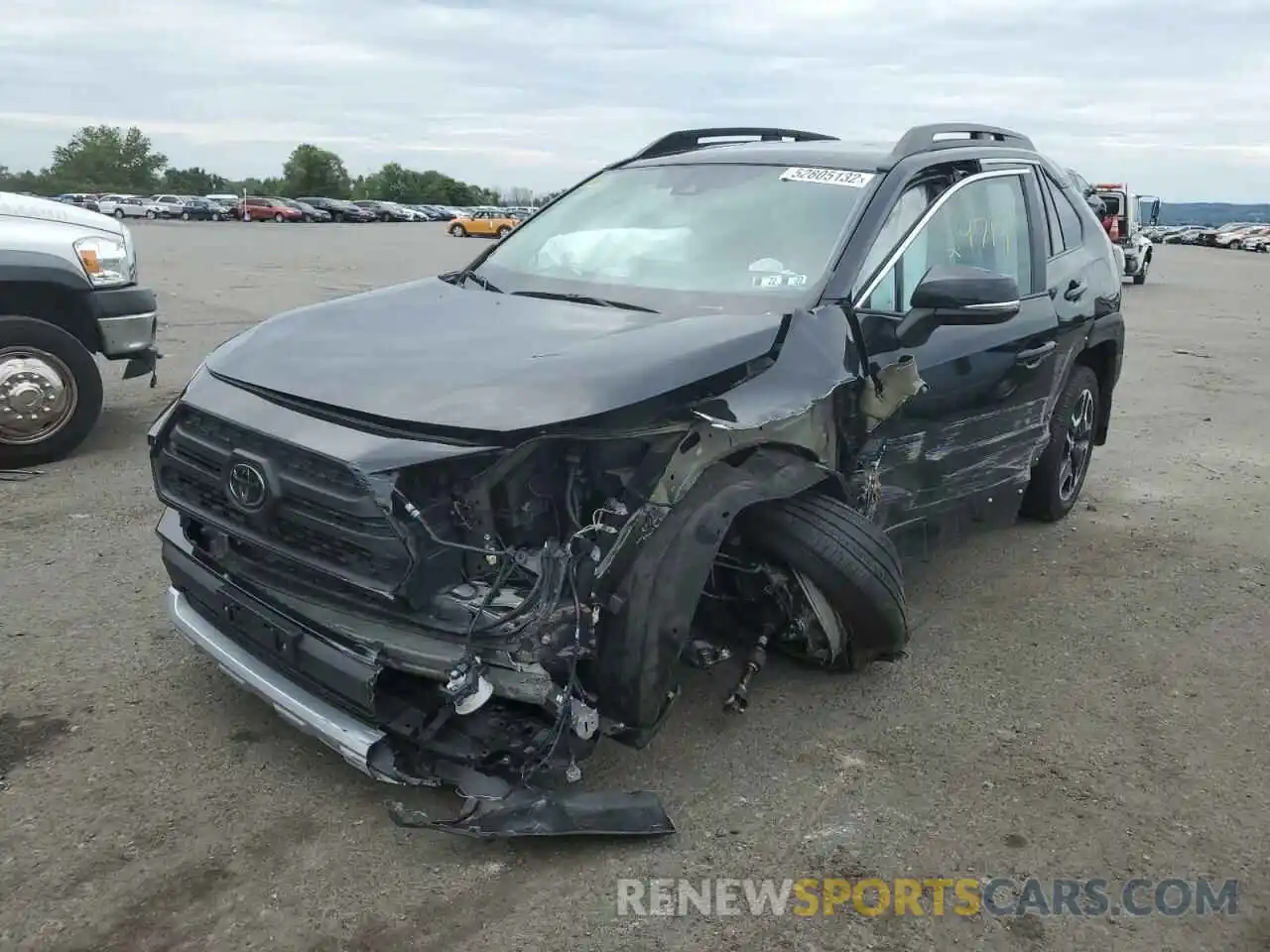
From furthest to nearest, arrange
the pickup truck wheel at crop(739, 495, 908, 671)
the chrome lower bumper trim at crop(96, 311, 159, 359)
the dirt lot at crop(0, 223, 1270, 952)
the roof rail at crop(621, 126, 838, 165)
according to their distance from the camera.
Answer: the chrome lower bumper trim at crop(96, 311, 159, 359) < the roof rail at crop(621, 126, 838, 165) < the pickup truck wheel at crop(739, 495, 908, 671) < the dirt lot at crop(0, 223, 1270, 952)

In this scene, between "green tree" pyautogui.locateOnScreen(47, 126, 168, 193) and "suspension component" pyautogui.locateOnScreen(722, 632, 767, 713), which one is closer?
"suspension component" pyautogui.locateOnScreen(722, 632, 767, 713)

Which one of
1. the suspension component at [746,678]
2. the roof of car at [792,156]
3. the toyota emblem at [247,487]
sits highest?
the roof of car at [792,156]

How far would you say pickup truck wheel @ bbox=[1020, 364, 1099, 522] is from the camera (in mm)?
5418

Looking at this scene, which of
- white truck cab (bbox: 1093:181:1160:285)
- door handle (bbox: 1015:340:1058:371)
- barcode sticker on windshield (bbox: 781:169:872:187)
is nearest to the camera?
barcode sticker on windshield (bbox: 781:169:872:187)

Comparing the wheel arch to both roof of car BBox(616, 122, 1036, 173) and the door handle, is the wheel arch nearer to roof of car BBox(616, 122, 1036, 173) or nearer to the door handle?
the door handle

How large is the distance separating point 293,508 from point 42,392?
417 cm

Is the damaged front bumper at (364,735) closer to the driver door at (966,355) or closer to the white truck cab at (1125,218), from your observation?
the driver door at (966,355)

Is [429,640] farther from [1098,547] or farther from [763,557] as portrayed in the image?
[1098,547]

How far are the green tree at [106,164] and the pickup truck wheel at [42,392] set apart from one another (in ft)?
339

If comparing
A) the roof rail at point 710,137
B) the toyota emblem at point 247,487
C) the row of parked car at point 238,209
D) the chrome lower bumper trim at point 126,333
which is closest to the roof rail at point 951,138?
the roof rail at point 710,137

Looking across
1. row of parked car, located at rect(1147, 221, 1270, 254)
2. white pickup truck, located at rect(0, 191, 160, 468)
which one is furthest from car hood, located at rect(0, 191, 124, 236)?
row of parked car, located at rect(1147, 221, 1270, 254)

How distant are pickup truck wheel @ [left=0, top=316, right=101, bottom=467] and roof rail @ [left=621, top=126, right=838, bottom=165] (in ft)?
11.8

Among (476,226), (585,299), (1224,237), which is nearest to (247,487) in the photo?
(585,299)

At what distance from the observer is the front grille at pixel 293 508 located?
8.84 feet
